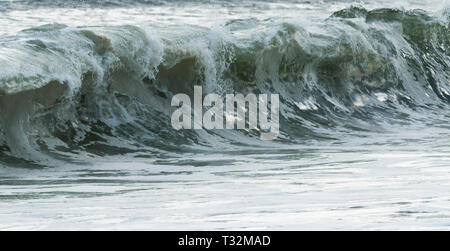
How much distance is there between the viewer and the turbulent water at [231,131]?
4586 millimetres

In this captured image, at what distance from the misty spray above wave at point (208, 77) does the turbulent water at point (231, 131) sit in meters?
0.01

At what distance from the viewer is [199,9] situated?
628 inches

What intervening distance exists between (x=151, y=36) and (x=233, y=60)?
107 cm

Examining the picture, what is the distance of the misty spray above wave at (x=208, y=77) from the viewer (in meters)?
7.20

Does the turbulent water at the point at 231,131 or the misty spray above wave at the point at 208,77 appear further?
the misty spray above wave at the point at 208,77

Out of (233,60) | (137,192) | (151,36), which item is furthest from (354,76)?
(137,192)

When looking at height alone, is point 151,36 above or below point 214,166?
above

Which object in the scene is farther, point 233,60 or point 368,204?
point 233,60

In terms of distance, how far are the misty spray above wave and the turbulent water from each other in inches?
0.6

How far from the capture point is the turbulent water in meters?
4.59

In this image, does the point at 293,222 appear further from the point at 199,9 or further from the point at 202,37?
the point at 199,9

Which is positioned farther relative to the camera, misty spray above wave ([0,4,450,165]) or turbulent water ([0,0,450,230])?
misty spray above wave ([0,4,450,165])
